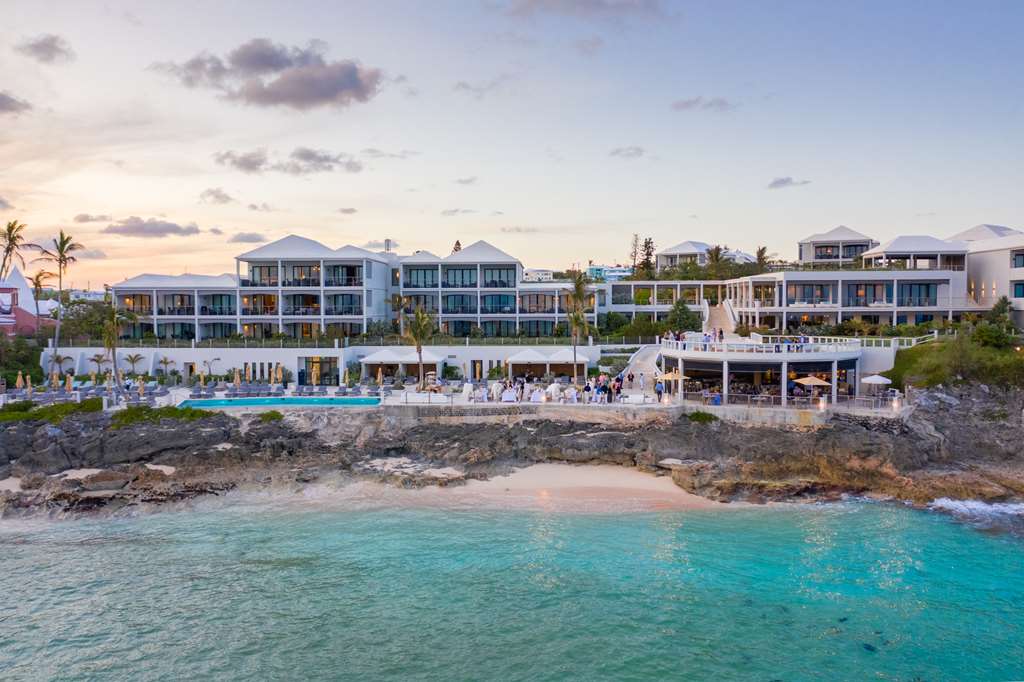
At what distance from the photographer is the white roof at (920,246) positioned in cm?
5297

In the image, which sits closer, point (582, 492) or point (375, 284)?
point (582, 492)

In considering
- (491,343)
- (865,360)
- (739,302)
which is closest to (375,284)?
(491,343)

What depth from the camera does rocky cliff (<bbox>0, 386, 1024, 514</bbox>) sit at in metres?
27.7

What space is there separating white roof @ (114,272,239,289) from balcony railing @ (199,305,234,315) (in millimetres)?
1766

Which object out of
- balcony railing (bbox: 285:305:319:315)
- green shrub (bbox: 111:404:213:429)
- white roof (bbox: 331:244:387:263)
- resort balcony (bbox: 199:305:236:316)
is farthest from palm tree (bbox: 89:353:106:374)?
white roof (bbox: 331:244:387:263)

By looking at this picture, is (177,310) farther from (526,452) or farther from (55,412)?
(526,452)

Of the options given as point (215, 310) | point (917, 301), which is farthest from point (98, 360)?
point (917, 301)

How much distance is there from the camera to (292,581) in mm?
20672

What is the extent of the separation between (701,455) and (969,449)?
12429mm

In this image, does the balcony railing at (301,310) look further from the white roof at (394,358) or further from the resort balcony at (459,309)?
the white roof at (394,358)

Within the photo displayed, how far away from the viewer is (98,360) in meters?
44.7

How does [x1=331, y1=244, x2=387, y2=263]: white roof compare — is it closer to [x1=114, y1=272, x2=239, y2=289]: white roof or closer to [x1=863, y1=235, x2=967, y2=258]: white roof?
[x1=114, y1=272, x2=239, y2=289]: white roof

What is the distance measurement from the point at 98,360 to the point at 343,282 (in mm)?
17254

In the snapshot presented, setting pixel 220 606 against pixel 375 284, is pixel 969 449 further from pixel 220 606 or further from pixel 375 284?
pixel 375 284
